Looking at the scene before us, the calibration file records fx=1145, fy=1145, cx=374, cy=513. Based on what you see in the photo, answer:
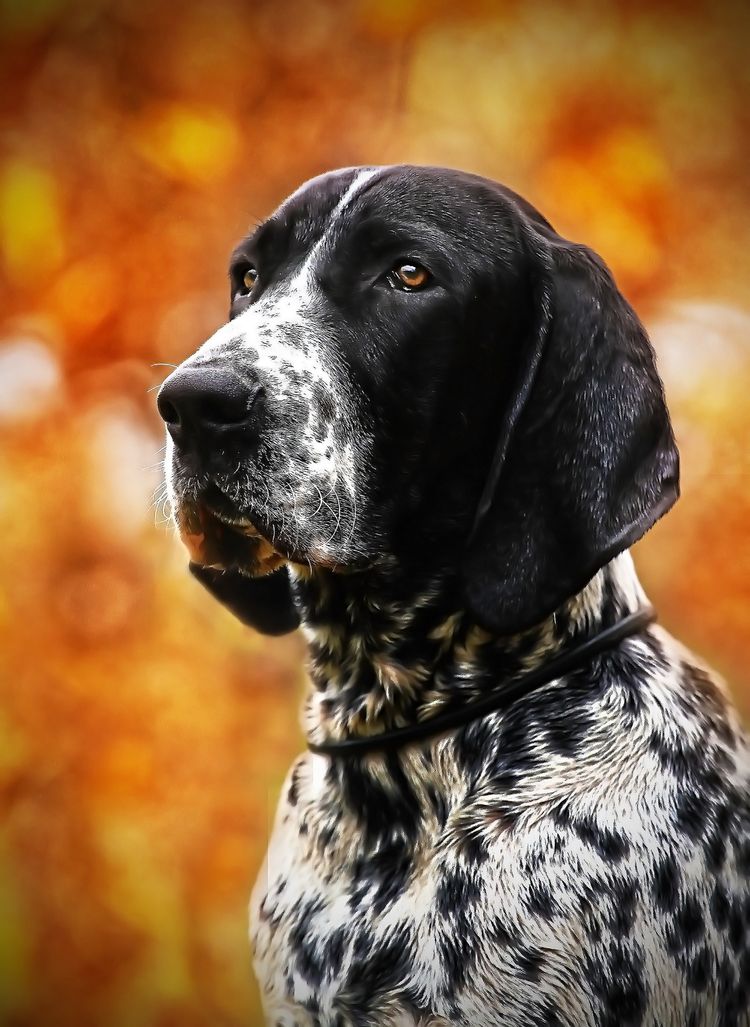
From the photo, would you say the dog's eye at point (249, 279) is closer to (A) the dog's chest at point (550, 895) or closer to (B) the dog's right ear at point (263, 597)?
(B) the dog's right ear at point (263, 597)

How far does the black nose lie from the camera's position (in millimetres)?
1629

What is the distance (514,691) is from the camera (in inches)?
69.3

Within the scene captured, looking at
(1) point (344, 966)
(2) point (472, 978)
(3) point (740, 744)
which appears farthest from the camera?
(3) point (740, 744)

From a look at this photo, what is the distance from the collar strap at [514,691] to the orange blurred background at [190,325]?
0.80 m

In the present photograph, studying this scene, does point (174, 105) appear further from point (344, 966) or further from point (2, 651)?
point (344, 966)

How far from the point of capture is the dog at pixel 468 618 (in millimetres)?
1632

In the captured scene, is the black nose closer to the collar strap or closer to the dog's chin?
the dog's chin

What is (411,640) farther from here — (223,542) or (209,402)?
(209,402)

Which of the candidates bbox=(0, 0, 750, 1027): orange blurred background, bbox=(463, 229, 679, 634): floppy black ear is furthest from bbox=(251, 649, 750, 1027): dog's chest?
bbox=(0, 0, 750, 1027): orange blurred background

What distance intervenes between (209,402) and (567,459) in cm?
56

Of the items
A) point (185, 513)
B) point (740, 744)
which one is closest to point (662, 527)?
point (740, 744)

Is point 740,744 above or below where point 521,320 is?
below

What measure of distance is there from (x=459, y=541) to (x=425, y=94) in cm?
144

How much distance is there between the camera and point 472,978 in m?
1.62
